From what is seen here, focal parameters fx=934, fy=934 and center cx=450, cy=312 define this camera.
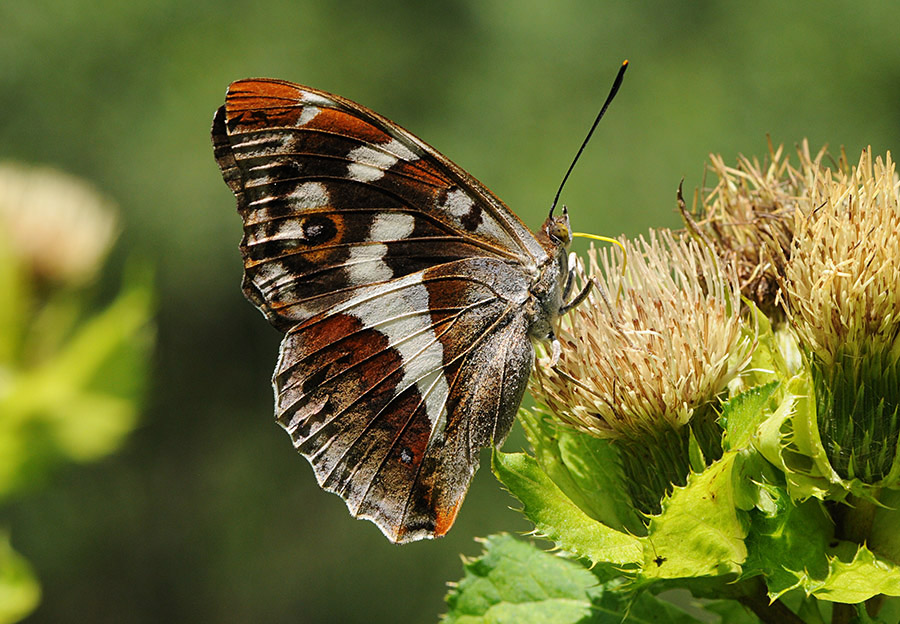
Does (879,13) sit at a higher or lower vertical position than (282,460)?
higher

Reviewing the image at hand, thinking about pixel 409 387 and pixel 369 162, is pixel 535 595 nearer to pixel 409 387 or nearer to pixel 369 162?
pixel 409 387

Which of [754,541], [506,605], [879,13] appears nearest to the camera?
[754,541]

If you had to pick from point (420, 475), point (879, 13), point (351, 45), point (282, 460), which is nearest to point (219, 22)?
point (351, 45)

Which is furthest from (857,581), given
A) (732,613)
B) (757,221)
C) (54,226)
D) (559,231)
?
(54,226)

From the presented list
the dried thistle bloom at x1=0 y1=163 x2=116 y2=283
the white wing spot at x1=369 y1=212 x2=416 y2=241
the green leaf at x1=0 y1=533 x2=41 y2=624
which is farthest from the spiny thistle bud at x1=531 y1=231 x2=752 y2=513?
the dried thistle bloom at x1=0 y1=163 x2=116 y2=283

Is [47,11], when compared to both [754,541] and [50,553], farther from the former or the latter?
[754,541]

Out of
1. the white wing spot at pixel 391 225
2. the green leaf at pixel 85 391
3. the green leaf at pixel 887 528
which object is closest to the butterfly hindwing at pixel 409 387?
the white wing spot at pixel 391 225
